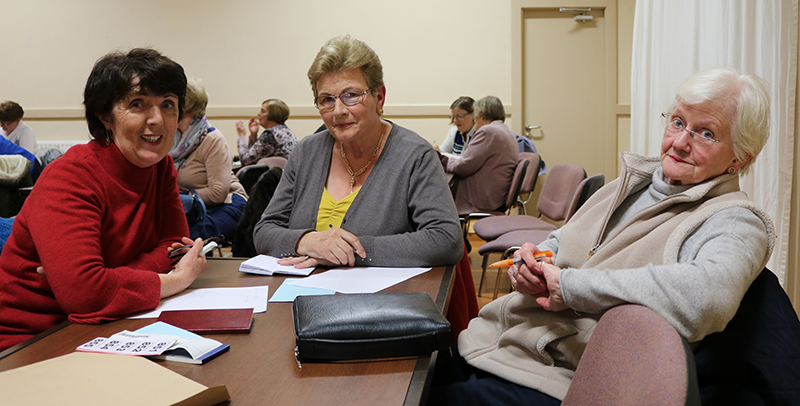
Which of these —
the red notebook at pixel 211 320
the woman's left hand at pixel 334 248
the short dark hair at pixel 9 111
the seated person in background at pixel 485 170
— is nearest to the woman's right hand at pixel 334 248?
the woman's left hand at pixel 334 248

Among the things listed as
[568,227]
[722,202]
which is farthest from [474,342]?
[722,202]

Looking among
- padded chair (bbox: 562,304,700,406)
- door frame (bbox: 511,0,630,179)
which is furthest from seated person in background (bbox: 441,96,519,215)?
padded chair (bbox: 562,304,700,406)

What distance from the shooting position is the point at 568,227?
1538 millimetres

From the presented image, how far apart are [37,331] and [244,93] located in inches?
237

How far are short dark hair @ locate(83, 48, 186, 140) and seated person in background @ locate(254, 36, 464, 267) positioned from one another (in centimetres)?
57

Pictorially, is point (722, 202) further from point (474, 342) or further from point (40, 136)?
point (40, 136)

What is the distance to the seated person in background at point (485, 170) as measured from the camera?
446cm

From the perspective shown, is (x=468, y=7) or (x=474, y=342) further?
(x=468, y=7)

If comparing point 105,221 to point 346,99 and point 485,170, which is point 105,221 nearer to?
point 346,99

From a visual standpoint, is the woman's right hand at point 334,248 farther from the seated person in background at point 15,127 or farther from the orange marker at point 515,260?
the seated person in background at point 15,127

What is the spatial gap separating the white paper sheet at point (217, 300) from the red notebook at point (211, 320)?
7cm

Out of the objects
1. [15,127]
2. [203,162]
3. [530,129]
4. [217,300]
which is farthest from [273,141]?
[217,300]

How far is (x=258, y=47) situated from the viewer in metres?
6.85

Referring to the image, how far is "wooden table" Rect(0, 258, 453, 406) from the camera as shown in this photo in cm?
84
